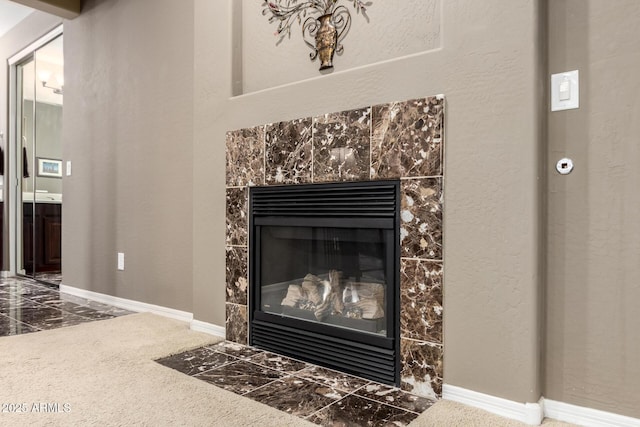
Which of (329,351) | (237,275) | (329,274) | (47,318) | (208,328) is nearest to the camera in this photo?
(329,351)

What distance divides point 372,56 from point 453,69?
0.45 m

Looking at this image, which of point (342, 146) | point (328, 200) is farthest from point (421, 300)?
point (342, 146)

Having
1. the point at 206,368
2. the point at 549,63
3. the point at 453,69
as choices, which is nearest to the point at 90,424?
the point at 206,368

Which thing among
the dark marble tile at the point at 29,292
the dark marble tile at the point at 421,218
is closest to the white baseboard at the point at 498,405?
the dark marble tile at the point at 421,218

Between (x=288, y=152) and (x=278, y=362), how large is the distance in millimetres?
940

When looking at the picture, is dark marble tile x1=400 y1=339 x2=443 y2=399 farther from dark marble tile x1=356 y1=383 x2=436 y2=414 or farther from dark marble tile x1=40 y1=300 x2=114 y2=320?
dark marble tile x1=40 y1=300 x2=114 y2=320

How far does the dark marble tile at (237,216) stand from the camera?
2201 millimetres

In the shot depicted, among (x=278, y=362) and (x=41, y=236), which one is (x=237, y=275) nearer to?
(x=278, y=362)

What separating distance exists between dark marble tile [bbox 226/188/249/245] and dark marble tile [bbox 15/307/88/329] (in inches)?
46.7

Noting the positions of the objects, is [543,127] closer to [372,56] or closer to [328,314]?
[372,56]

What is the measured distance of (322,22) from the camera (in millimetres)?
2033

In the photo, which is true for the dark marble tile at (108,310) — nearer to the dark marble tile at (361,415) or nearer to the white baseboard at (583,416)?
the dark marble tile at (361,415)

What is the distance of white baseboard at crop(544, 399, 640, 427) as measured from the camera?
4.36 feet

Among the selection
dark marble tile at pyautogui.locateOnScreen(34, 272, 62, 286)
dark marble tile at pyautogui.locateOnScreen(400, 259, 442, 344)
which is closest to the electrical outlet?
dark marble tile at pyautogui.locateOnScreen(34, 272, 62, 286)
